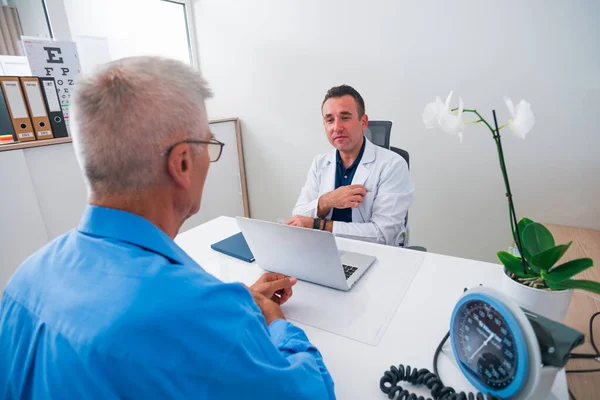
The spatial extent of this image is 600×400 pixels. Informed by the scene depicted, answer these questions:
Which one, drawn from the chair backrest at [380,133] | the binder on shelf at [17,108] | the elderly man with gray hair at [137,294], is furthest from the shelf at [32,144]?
the chair backrest at [380,133]

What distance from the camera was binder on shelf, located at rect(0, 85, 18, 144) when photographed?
184cm

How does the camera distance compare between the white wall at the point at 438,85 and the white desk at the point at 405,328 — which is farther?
the white wall at the point at 438,85

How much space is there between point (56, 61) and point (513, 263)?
2.52 metres

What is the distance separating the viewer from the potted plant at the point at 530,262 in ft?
2.27

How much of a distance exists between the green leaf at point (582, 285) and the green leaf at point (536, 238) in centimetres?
9

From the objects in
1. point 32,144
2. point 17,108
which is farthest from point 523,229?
point 17,108

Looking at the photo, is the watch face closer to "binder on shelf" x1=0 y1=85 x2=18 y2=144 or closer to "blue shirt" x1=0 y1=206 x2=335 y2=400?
"blue shirt" x1=0 y1=206 x2=335 y2=400

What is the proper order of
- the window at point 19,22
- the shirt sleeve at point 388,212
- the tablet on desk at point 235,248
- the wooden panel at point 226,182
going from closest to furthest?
the tablet on desk at point 235,248, the shirt sleeve at point 388,212, the window at point 19,22, the wooden panel at point 226,182

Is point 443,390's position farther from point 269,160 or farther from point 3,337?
point 269,160

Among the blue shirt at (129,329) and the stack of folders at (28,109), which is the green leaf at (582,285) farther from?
the stack of folders at (28,109)

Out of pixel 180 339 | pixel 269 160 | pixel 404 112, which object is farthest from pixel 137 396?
pixel 269 160

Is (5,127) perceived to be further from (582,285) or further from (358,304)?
(582,285)

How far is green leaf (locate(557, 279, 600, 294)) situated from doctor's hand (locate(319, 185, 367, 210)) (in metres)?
0.96

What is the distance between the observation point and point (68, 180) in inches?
81.4
